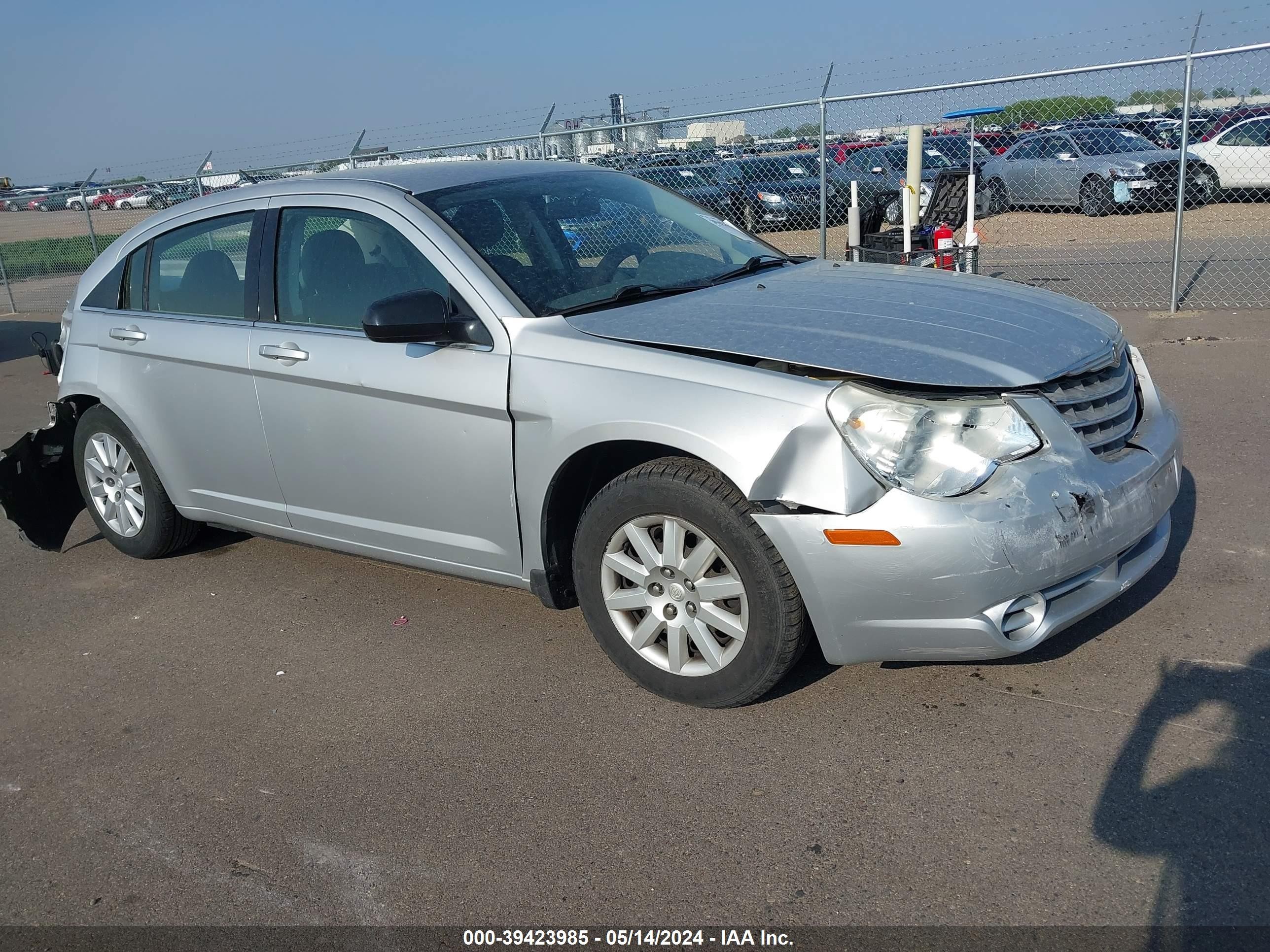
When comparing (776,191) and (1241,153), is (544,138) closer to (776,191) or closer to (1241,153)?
(776,191)

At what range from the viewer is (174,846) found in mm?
3113

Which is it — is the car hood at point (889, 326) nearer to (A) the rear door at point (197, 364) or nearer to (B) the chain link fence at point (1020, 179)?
(A) the rear door at point (197, 364)

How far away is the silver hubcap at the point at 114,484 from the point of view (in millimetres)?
5223

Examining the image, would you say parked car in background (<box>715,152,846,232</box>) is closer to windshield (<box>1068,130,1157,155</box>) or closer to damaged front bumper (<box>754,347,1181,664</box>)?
windshield (<box>1068,130,1157,155</box>)

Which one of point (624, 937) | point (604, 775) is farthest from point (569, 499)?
point (624, 937)

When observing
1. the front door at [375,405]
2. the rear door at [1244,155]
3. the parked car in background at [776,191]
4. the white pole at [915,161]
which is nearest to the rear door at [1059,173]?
the rear door at [1244,155]

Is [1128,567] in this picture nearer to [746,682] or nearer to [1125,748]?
[1125,748]

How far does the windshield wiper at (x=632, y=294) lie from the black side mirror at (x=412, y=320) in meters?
0.37

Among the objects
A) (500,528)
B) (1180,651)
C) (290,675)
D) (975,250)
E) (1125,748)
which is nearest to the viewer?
(1125,748)

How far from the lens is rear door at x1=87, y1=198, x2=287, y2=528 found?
4.53m

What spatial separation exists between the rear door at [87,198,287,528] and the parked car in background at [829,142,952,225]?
9.00 meters

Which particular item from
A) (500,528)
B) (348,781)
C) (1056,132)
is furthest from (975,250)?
(348,781)

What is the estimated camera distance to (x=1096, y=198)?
15.5 m

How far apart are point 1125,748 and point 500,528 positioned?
6.76 feet
